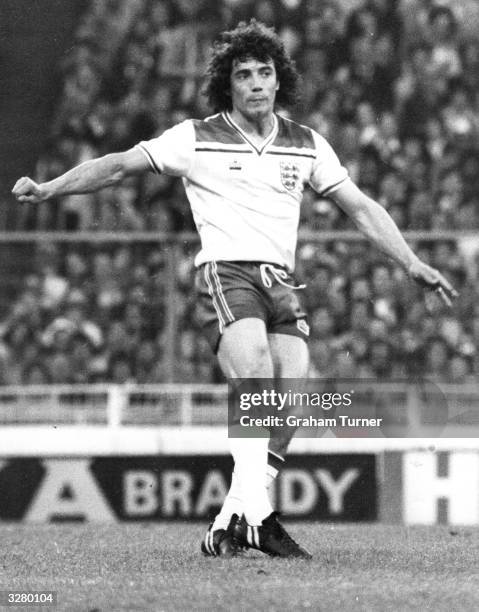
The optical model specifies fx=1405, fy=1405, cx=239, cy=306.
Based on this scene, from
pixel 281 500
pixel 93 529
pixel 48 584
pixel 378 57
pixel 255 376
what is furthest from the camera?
pixel 378 57

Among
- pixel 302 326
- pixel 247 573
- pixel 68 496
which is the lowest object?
pixel 68 496

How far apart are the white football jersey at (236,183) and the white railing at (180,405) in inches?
174

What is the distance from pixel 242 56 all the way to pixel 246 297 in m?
1.13

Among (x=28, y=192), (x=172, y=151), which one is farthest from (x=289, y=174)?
(x=28, y=192)

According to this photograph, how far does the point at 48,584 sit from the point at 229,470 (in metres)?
4.95

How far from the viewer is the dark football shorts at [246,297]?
6.03m

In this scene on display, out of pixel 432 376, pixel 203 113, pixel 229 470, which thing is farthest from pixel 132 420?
pixel 203 113

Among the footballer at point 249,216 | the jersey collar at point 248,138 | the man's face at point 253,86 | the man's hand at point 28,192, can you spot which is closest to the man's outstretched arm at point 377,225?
the footballer at point 249,216

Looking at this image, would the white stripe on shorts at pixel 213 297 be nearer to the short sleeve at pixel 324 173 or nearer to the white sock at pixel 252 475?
the white sock at pixel 252 475

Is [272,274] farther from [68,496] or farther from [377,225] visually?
[68,496]

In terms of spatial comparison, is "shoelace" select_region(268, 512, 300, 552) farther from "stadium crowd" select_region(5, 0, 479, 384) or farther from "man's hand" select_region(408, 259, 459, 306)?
"stadium crowd" select_region(5, 0, 479, 384)

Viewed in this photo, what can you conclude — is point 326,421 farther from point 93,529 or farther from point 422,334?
point 93,529

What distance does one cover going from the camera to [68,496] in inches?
385

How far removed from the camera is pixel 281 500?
965 centimetres
